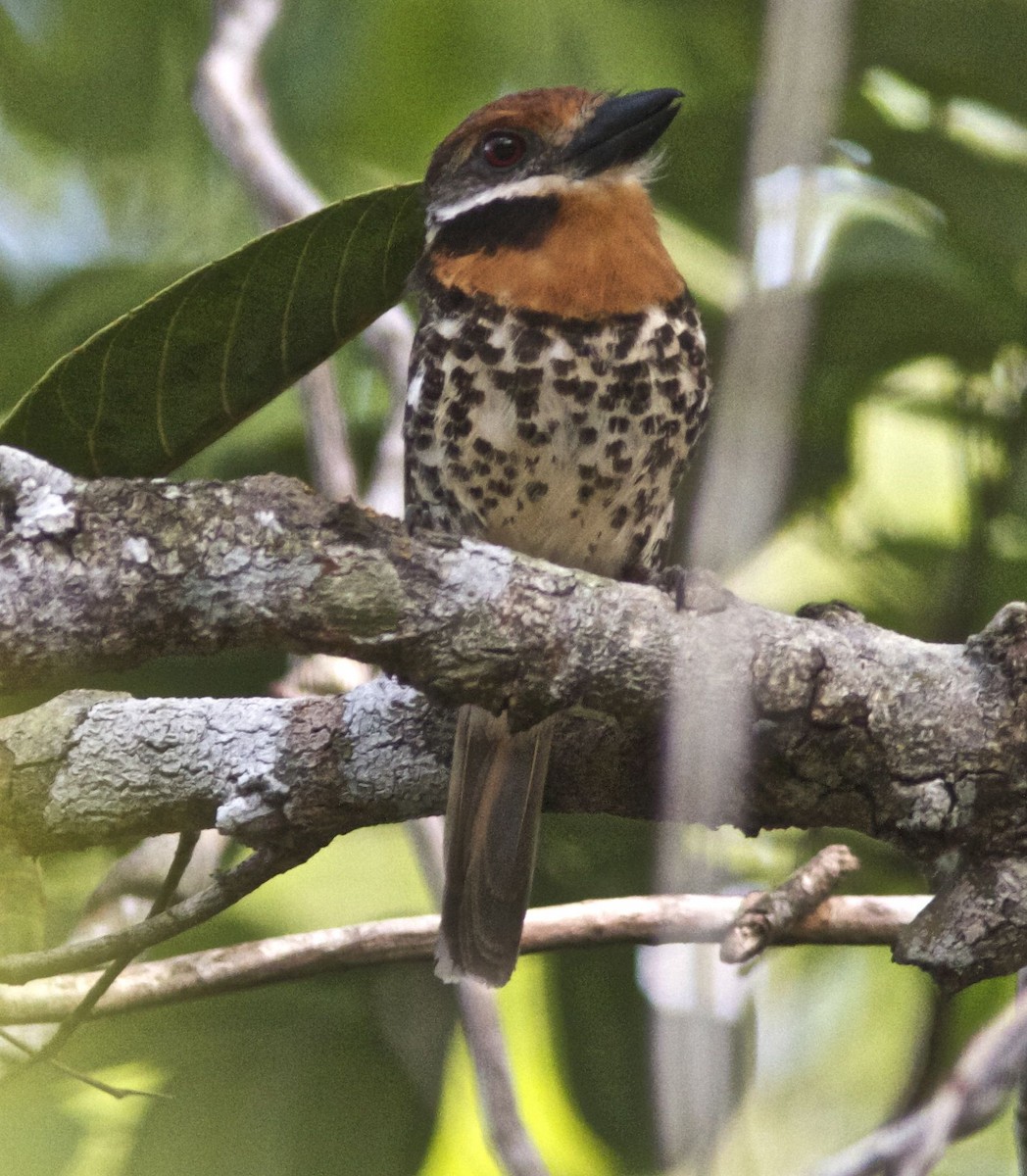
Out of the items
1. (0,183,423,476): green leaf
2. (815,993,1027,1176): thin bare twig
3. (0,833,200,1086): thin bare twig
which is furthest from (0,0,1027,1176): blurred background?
(0,183,423,476): green leaf

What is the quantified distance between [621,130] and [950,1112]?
1559 millimetres

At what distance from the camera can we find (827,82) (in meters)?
1.43

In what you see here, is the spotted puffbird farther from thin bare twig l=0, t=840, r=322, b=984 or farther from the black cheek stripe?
thin bare twig l=0, t=840, r=322, b=984

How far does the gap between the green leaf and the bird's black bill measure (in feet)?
2.43

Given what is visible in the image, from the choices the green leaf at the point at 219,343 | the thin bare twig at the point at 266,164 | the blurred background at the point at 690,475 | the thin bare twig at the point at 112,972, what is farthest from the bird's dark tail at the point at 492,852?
the thin bare twig at the point at 266,164

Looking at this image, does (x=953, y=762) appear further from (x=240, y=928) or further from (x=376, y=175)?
(x=376, y=175)

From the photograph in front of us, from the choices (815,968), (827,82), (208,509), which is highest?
(827,82)

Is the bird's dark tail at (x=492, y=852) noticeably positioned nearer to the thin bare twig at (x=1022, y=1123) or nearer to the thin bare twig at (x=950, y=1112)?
the thin bare twig at (x=950, y=1112)

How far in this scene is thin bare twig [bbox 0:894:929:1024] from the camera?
214 centimetres

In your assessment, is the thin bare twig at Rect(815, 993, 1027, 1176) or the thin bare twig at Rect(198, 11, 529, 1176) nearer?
the thin bare twig at Rect(815, 993, 1027, 1176)

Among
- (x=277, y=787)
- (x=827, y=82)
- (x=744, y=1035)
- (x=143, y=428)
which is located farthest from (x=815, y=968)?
(x=827, y=82)

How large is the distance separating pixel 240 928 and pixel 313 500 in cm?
128

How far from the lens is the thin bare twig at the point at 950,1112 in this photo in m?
2.07

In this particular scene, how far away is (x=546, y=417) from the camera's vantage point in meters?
2.42
